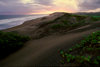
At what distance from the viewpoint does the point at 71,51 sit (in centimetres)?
224

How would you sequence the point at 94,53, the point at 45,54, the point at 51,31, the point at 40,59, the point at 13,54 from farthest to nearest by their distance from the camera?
the point at 51,31 < the point at 13,54 < the point at 45,54 < the point at 40,59 < the point at 94,53

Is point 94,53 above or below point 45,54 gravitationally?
above

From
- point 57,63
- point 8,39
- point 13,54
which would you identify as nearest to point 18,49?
point 13,54

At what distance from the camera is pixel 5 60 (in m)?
2.41

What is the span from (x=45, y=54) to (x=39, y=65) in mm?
463

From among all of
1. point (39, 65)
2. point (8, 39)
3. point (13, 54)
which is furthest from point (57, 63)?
point (8, 39)

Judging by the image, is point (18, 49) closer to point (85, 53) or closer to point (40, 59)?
point (40, 59)

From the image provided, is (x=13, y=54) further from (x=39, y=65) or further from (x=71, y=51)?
(x=71, y=51)

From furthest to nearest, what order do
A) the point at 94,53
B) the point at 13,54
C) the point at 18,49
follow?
the point at 18,49 → the point at 13,54 → the point at 94,53

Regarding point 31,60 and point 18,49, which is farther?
point 18,49

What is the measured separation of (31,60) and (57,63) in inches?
30.8

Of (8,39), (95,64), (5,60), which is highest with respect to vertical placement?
(8,39)

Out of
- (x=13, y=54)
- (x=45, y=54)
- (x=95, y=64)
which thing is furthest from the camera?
(x=13, y=54)

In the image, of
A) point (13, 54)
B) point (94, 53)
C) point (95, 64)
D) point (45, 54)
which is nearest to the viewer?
point (95, 64)
